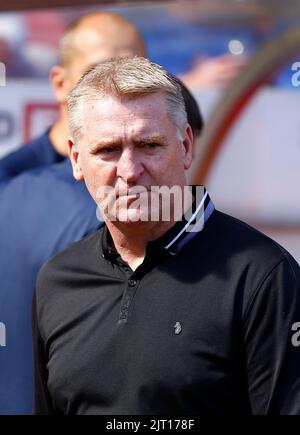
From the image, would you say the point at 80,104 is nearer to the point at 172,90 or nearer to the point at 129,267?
the point at 172,90

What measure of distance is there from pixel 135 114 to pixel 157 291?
32 cm

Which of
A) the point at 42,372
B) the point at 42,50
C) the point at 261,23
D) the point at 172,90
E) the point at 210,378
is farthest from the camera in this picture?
the point at 42,50

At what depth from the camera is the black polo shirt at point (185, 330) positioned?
55.1 inches

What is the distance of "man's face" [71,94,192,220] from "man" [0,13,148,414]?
Answer: 2.15 feet

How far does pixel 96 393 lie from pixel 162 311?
7.3 inches

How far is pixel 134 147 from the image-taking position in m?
1.49

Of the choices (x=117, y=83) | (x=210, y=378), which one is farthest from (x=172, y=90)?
(x=210, y=378)

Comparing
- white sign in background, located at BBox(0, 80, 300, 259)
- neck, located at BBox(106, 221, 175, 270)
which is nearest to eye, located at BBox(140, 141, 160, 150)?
neck, located at BBox(106, 221, 175, 270)

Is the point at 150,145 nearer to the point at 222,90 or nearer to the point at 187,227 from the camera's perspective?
the point at 187,227

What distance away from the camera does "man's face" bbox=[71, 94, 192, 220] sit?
1482 mm

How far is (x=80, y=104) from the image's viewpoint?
1562 millimetres

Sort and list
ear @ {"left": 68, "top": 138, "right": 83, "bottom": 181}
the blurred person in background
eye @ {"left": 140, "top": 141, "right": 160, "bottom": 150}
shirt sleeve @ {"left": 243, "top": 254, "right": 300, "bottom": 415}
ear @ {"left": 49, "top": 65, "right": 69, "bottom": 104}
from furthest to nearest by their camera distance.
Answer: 1. ear @ {"left": 49, "top": 65, "right": 69, "bottom": 104}
2. the blurred person in background
3. ear @ {"left": 68, "top": 138, "right": 83, "bottom": 181}
4. eye @ {"left": 140, "top": 141, "right": 160, "bottom": 150}
5. shirt sleeve @ {"left": 243, "top": 254, "right": 300, "bottom": 415}

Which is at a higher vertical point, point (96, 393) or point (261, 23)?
point (261, 23)

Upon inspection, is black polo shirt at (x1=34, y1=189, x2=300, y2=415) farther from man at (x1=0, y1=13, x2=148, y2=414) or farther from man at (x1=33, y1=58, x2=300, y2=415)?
man at (x1=0, y1=13, x2=148, y2=414)
